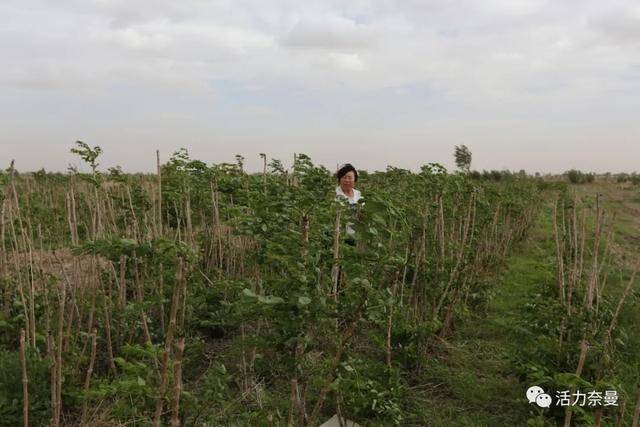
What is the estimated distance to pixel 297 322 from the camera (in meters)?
2.00

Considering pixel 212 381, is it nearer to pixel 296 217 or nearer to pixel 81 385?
pixel 296 217

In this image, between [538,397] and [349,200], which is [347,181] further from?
[538,397]

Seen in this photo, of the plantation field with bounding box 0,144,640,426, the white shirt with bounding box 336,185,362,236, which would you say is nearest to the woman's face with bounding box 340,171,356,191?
the white shirt with bounding box 336,185,362,236

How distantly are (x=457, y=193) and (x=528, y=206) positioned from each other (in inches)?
241

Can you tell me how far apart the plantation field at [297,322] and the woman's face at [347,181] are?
0.54m

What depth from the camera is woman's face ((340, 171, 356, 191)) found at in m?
4.96

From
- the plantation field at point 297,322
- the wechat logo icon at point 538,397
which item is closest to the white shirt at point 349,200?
the plantation field at point 297,322

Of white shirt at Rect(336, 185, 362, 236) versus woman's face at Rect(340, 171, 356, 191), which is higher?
woman's face at Rect(340, 171, 356, 191)

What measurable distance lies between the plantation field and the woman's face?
0.54 meters

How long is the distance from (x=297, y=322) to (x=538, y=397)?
206 cm

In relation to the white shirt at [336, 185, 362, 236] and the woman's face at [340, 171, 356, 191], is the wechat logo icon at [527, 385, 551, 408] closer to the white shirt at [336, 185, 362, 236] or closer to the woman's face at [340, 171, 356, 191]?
the white shirt at [336, 185, 362, 236]

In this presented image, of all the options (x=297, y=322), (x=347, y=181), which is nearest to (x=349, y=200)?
(x=347, y=181)

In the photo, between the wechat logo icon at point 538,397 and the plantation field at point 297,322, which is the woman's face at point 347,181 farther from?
the wechat logo icon at point 538,397

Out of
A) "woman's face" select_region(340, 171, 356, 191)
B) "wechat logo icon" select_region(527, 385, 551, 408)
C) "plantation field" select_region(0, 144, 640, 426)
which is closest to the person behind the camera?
"plantation field" select_region(0, 144, 640, 426)
